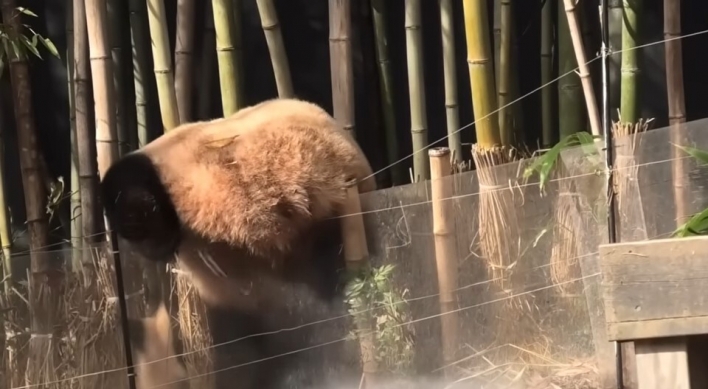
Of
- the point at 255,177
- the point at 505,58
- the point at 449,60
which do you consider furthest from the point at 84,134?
the point at 505,58

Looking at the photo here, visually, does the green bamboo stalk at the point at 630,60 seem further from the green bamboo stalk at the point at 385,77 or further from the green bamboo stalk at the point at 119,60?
the green bamboo stalk at the point at 119,60

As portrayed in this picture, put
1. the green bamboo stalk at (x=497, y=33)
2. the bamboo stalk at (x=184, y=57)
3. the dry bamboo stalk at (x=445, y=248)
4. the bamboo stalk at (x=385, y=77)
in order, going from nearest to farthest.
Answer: the dry bamboo stalk at (x=445, y=248)
the bamboo stalk at (x=184, y=57)
the green bamboo stalk at (x=497, y=33)
the bamboo stalk at (x=385, y=77)

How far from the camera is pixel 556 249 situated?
1.55 metres

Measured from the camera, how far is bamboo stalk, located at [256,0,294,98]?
1.87m

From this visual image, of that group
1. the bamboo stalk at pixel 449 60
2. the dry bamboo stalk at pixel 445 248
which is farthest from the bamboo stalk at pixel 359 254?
the bamboo stalk at pixel 449 60

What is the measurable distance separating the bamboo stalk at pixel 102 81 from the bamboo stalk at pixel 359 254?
52cm

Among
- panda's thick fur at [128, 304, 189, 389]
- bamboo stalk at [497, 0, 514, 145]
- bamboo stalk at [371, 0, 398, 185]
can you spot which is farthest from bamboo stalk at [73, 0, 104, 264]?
bamboo stalk at [497, 0, 514, 145]

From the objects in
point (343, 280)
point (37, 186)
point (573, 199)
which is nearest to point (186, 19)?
point (37, 186)

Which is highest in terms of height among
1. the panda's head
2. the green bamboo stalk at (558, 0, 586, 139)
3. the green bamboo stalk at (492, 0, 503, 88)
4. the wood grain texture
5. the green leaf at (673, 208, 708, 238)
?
the green bamboo stalk at (492, 0, 503, 88)

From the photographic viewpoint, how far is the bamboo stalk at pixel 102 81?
1.69 m

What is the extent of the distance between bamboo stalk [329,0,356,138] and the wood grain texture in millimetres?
706

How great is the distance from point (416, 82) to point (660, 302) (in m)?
0.90

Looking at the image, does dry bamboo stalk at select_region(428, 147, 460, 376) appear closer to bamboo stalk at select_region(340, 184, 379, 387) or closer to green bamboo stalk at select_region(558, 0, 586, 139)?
bamboo stalk at select_region(340, 184, 379, 387)

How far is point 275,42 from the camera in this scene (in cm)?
189
